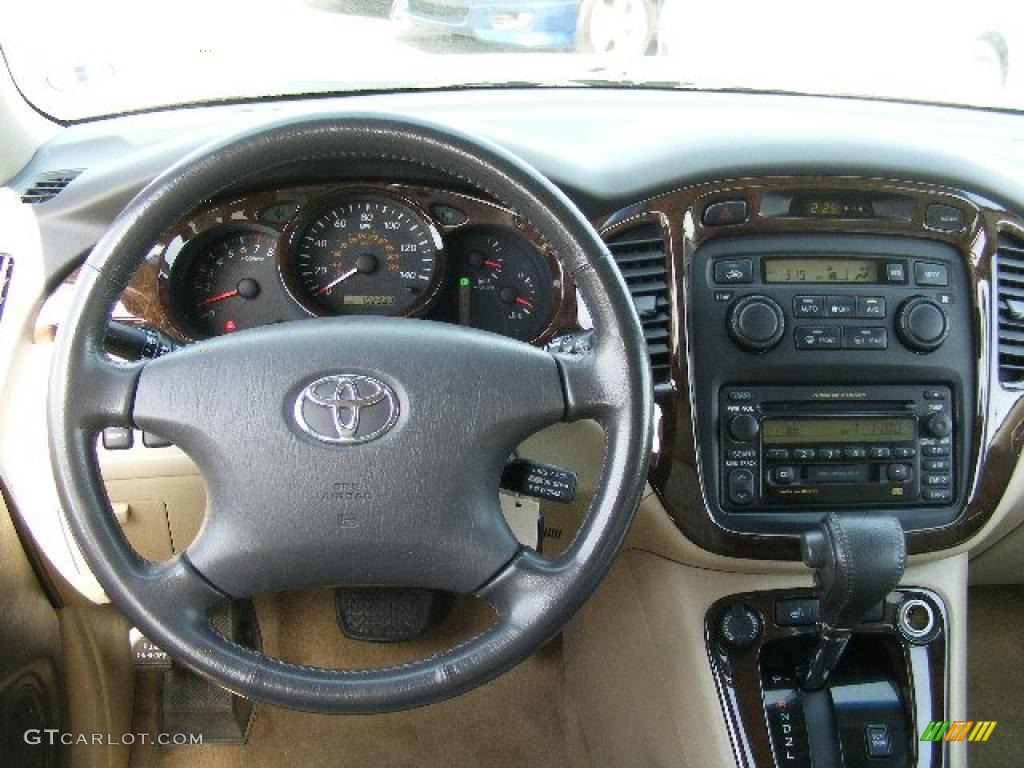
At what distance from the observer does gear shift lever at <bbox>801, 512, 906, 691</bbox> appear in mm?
1485

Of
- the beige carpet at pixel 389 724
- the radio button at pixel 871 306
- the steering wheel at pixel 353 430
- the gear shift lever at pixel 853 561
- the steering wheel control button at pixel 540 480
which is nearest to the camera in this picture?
the steering wheel at pixel 353 430

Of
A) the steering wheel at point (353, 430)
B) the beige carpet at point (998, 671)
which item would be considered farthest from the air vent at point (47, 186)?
the beige carpet at point (998, 671)

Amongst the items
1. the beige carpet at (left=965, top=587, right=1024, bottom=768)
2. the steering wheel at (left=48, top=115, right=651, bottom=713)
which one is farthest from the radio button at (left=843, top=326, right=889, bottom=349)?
the beige carpet at (left=965, top=587, right=1024, bottom=768)

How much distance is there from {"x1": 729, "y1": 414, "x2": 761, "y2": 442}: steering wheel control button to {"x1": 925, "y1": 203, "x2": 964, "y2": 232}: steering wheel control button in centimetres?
44

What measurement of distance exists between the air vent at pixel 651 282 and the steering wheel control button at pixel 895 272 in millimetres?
386

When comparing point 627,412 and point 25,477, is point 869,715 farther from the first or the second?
point 25,477

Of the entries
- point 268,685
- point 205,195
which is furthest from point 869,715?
point 205,195

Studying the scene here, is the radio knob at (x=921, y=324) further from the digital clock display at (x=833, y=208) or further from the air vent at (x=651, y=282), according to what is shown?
the air vent at (x=651, y=282)

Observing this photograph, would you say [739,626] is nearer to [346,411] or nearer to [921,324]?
[921,324]

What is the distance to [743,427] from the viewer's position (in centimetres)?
168

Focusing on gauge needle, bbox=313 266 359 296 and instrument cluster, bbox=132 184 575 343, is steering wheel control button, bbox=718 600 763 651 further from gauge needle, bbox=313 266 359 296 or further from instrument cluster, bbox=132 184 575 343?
gauge needle, bbox=313 266 359 296

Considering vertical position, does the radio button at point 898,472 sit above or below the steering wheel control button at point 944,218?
below

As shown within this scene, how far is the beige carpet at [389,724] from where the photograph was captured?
2289 mm

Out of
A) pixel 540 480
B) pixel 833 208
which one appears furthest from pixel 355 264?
pixel 833 208
